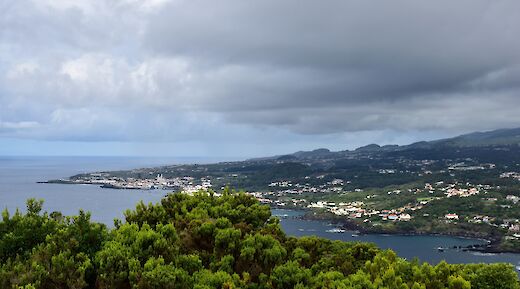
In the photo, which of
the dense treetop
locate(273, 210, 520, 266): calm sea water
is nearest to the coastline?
locate(273, 210, 520, 266): calm sea water

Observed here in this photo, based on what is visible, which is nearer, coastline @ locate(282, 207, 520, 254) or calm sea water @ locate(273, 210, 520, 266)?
calm sea water @ locate(273, 210, 520, 266)

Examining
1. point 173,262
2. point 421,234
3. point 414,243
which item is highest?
point 173,262

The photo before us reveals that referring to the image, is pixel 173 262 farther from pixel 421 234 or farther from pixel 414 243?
pixel 421 234

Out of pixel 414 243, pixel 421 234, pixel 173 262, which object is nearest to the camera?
pixel 173 262

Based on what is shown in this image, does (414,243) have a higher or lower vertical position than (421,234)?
lower

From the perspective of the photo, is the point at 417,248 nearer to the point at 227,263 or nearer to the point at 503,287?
the point at 503,287

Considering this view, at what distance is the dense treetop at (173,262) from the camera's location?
1596 cm

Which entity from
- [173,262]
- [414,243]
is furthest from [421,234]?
[173,262]

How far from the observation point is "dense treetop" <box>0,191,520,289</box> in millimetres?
15961

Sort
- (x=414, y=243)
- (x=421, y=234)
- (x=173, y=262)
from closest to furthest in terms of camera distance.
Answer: (x=173, y=262) → (x=414, y=243) → (x=421, y=234)

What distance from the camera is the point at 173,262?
17578mm

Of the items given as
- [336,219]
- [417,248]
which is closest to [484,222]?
[417,248]

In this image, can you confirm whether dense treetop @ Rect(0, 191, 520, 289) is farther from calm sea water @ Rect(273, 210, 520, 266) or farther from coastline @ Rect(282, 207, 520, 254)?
coastline @ Rect(282, 207, 520, 254)

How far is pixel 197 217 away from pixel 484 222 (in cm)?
12982
